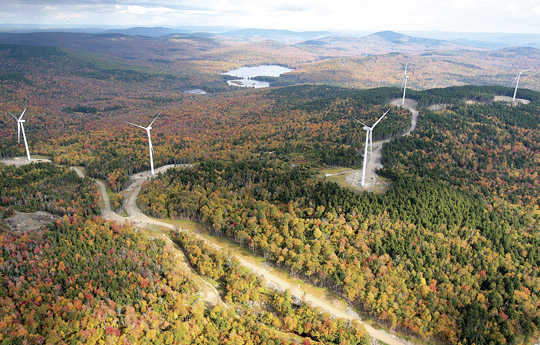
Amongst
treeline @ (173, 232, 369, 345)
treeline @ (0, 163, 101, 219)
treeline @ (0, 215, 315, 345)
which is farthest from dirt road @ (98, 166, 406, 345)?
treeline @ (0, 163, 101, 219)

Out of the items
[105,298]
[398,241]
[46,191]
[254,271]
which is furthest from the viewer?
[46,191]

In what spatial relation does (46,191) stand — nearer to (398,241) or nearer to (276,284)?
(276,284)

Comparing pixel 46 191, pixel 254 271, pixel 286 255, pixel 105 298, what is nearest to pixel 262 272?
pixel 254 271

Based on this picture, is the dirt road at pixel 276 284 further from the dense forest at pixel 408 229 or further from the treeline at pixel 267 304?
the dense forest at pixel 408 229

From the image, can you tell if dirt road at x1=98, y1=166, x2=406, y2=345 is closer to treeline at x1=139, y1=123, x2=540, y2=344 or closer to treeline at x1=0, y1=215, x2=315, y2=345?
treeline at x1=139, y1=123, x2=540, y2=344

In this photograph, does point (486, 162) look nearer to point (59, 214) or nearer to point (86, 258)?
point (86, 258)

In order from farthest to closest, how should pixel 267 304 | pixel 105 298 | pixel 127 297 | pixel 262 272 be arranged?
pixel 262 272 < pixel 267 304 < pixel 127 297 < pixel 105 298

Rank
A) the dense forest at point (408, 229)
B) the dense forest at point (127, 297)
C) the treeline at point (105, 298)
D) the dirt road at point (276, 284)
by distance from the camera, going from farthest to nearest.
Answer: the dense forest at point (408, 229), the dirt road at point (276, 284), the dense forest at point (127, 297), the treeline at point (105, 298)

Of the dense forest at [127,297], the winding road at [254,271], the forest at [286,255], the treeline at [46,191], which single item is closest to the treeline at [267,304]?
the dense forest at [127,297]

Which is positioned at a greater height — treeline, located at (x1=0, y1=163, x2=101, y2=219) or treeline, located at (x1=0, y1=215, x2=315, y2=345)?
treeline, located at (x1=0, y1=163, x2=101, y2=219)
